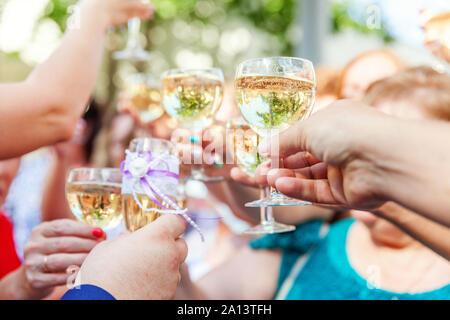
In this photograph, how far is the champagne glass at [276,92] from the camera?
98cm

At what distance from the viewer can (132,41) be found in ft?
8.21

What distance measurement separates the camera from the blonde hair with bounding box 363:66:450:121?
144 centimetres

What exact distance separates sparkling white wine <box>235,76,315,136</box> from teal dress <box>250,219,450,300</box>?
2.53 ft

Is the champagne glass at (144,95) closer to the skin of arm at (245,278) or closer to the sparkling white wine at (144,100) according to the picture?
the sparkling white wine at (144,100)

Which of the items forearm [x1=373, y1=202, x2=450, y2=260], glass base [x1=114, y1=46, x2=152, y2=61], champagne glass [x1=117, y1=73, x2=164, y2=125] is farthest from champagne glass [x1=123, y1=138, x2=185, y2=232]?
glass base [x1=114, y1=46, x2=152, y2=61]

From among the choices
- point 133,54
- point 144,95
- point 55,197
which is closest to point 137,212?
point 144,95

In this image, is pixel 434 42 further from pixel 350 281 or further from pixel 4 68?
pixel 4 68

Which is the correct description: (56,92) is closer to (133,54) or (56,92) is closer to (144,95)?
(144,95)

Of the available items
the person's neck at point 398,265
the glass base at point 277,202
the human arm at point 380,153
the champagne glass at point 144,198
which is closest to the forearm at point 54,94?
the champagne glass at point 144,198

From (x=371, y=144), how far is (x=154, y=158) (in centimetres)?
53

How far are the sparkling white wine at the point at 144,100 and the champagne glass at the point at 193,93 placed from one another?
2.92 feet

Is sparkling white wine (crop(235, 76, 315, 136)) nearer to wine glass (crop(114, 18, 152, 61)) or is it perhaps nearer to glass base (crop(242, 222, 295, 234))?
glass base (crop(242, 222, 295, 234))

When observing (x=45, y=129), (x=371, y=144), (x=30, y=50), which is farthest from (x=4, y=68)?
(x=371, y=144)

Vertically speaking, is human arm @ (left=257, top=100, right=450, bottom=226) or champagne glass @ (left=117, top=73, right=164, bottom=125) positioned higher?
champagne glass @ (left=117, top=73, right=164, bottom=125)
